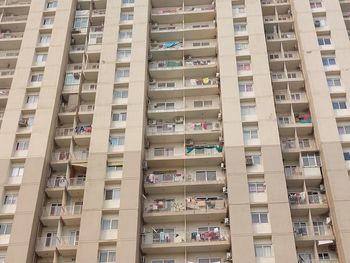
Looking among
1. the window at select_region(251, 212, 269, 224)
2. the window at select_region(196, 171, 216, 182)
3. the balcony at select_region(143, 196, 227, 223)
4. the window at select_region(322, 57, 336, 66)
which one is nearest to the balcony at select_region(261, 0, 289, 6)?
the window at select_region(322, 57, 336, 66)

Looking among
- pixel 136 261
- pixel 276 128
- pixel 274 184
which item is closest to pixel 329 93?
pixel 276 128

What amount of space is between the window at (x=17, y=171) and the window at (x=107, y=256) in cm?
865

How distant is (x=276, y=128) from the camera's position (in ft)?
115

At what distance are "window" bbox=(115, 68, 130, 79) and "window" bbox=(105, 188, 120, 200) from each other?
1026cm

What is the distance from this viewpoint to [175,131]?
37.7 metres

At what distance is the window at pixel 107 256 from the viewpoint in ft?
101

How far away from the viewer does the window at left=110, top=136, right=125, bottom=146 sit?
35.8 metres

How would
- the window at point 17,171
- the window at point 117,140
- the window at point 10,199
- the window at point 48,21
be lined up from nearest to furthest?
the window at point 10,199 < the window at point 17,171 < the window at point 117,140 < the window at point 48,21

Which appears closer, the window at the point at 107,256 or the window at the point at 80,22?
the window at the point at 107,256

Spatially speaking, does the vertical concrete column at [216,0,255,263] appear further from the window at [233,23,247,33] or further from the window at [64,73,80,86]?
the window at [64,73,80,86]

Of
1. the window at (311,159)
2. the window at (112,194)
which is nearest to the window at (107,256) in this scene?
the window at (112,194)

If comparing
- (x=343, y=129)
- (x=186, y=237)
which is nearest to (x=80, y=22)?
(x=186, y=237)

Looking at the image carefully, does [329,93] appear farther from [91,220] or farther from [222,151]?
[91,220]

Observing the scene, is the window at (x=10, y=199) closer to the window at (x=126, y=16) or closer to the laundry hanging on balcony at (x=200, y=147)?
the laundry hanging on balcony at (x=200, y=147)
